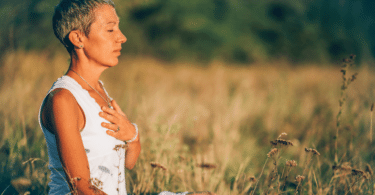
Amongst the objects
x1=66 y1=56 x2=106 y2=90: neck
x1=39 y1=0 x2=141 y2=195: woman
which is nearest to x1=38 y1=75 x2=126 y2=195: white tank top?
x1=39 y1=0 x2=141 y2=195: woman

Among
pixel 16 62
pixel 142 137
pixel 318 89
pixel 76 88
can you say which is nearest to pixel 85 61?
pixel 76 88

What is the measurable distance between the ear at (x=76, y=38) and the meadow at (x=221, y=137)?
940mm

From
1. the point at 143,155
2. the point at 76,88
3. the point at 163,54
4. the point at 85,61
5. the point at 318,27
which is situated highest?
the point at 318,27

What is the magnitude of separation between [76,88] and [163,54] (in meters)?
19.0

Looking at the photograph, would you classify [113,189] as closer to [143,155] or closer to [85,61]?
[85,61]

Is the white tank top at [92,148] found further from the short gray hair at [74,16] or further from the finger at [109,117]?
the short gray hair at [74,16]

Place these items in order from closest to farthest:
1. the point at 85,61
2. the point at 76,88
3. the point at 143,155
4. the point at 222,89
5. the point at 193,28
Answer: the point at 76,88
the point at 85,61
the point at 143,155
the point at 222,89
the point at 193,28

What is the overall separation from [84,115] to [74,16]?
1.67 feet

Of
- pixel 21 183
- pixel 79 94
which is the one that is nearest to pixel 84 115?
pixel 79 94

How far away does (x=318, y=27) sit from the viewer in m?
18.1

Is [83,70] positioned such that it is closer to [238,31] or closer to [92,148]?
[92,148]

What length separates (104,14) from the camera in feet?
4.39

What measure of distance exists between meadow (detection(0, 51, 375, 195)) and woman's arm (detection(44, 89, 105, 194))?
686mm

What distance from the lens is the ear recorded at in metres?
1.29
